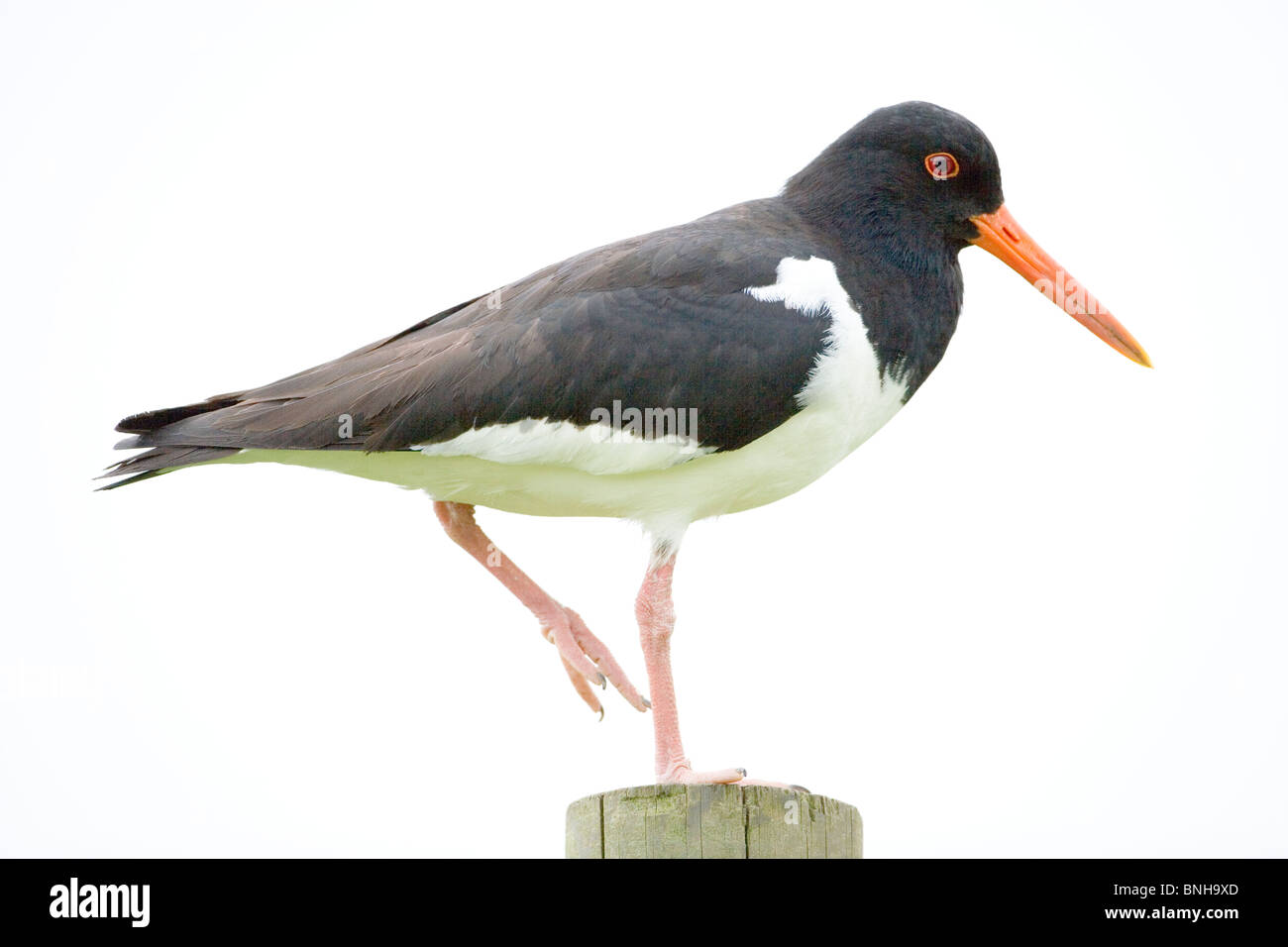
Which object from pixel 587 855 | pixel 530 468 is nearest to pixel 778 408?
pixel 530 468

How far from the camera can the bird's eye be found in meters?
6.75

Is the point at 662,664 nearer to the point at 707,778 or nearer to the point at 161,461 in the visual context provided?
the point at 707,778

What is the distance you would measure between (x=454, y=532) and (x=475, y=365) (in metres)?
1.32

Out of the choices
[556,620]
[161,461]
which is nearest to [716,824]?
[556,620]

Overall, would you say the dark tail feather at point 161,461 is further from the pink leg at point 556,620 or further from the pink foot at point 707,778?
the pink foot at point 707,778

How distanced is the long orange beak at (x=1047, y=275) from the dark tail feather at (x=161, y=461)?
12.6ft

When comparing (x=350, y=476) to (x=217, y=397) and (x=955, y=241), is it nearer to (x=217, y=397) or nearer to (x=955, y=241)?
(x=217, y=397)

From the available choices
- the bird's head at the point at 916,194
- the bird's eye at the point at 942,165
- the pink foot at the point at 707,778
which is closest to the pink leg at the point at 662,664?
the pink foot at the point at 707,778

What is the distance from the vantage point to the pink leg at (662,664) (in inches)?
227

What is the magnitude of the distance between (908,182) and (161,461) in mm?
3738

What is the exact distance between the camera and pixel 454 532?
7.12m

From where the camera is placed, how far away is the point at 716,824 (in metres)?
4.96
